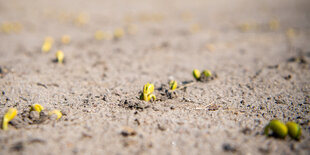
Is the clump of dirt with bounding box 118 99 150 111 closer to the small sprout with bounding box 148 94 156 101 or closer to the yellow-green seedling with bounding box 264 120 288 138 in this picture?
the small sprout with bounding box 148 94 156 101

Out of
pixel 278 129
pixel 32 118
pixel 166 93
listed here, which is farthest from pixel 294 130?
pixel 32 118

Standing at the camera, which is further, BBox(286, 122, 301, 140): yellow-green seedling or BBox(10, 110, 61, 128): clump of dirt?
BBox(10, 110, 61, 128): clump of dirt

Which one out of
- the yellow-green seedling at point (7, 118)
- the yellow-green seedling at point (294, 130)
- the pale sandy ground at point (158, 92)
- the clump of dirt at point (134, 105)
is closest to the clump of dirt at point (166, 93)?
the pale sandy ground at point (158, 92)

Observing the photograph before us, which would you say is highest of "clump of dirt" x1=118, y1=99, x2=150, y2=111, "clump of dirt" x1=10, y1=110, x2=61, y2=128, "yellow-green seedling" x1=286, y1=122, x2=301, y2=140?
"clump of dirt" x1=118, y1=99, x2=150, y2=111

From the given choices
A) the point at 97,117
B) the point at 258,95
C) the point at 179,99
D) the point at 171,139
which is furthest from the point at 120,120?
the point at 258,95

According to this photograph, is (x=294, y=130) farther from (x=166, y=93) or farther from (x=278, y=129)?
(x=166, y=93)

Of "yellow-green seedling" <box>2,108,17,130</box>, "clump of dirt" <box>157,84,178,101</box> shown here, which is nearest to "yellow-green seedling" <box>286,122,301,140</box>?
"clump of dirt" <box>157,84,178,101</box>

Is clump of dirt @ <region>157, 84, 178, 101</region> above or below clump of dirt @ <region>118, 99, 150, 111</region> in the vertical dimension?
above

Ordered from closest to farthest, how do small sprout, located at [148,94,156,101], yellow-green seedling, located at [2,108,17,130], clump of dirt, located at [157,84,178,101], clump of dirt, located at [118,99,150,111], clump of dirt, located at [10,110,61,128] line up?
yellow-green seedling, located at [2,108,17,130] < clump of dirt, located at [10,110,61,128] < clump of dirt, located at [118,99,150,111] < small sprout, located at [148,94,156,101] < clump of dirt, located at [157,84,178,101]

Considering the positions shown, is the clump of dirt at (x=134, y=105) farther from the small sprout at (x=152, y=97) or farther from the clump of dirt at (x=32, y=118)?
the clump of dirt at (x=32, y=118)
